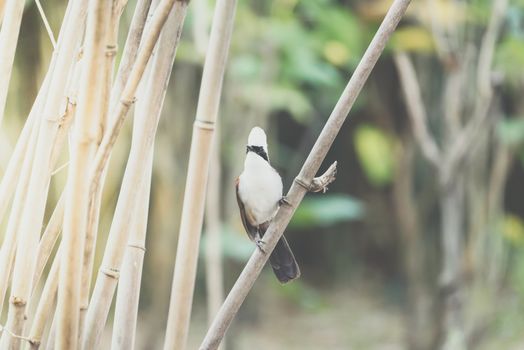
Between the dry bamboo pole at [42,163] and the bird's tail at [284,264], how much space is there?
1.21 feet

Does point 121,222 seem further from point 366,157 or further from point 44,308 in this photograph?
point 366,157

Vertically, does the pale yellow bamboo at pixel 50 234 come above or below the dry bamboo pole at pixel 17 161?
below

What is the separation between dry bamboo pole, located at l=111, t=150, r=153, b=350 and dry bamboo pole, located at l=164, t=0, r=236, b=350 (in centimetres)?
3

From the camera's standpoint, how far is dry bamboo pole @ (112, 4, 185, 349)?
0.51 metres

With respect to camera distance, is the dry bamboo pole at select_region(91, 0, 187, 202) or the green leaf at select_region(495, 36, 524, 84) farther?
the green leaf at select_region(495, 36, 524, 84)

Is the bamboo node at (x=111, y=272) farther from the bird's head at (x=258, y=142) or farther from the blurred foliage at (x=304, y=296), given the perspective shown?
the blurred foliage at (x=304, y=296)

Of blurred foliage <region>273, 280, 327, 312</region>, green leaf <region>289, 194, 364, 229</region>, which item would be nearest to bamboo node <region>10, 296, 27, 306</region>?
green leaf <region>289, 194, 364, 229</region>

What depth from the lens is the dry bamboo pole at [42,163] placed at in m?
0.51

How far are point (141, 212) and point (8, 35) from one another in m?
0.16

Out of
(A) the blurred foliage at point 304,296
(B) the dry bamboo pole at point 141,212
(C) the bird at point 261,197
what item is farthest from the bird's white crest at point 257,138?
(A) the blurred foliage at point 304,296

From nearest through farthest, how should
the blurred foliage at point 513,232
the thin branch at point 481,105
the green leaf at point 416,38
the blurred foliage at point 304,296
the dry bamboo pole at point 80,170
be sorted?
the dry bamboo pole at point 80,170 → the thin branch at point 481,105 → the green leaf at point 416,38 → the blurred foliage at point 513,232 → the blurred foliage at point 304,296

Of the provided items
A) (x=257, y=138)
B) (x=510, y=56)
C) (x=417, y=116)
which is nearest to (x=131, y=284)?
(x=257, y=138)

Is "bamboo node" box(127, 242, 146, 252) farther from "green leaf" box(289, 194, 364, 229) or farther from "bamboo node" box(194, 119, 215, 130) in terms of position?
"green leaf" box(289, 194, 364, 229)

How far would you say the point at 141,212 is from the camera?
56 cm
